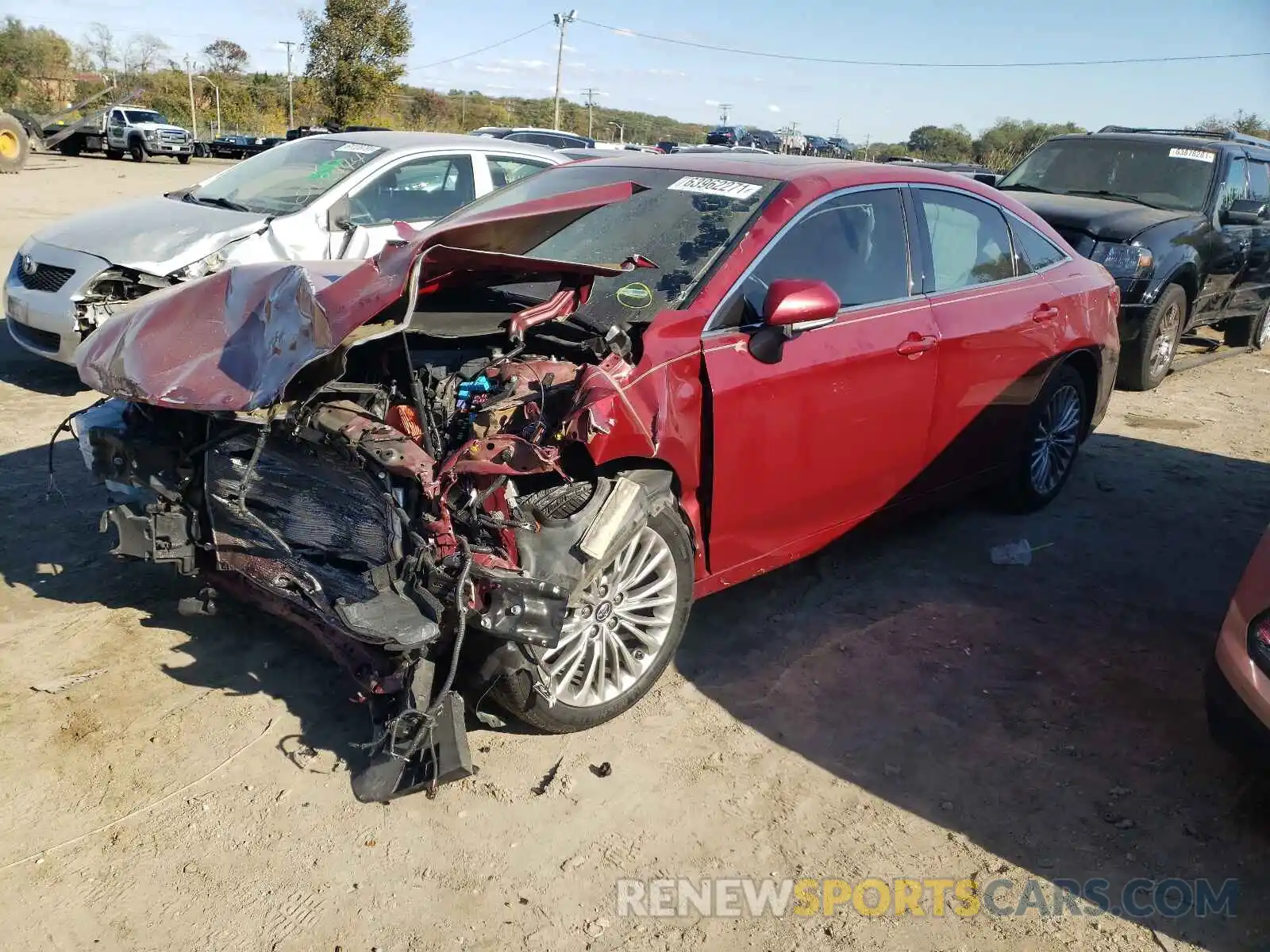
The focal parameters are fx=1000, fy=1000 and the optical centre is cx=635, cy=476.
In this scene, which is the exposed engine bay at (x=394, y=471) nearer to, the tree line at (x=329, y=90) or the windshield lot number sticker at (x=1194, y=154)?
the windshield lot number sticker at (x=1194, y=154)

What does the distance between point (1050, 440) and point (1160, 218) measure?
3.99 m

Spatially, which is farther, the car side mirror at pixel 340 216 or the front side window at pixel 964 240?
the car side mirror at pixel 340 216

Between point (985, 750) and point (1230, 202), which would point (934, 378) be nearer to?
point (985, 750)

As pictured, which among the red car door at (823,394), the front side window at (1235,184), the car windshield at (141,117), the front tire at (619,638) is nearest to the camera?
the front tire at (619,638)

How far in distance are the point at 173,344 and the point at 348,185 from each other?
4.20 m

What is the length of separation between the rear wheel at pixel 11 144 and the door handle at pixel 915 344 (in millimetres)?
25095

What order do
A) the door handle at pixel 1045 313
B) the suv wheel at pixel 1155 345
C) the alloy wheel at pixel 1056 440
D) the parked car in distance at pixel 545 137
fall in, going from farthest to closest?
1. the parked car in distance at pixel 545 137
2. the suv wheel at pixel 1155 345
3. the alloy wheel at pixel 1056 440
4. the door handle at pixel 1045 313

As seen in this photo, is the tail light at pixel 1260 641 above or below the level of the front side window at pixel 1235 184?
below

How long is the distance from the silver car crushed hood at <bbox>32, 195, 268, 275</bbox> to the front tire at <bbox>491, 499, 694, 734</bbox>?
15.2 feet

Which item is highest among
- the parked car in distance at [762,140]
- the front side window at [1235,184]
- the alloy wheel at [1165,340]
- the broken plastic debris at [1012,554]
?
the parked car in distance at [762,140]

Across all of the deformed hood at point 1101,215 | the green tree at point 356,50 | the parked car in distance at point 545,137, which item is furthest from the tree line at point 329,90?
the deformed hood at point 1101,215

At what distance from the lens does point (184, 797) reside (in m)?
3.09

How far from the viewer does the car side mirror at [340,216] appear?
280 inches

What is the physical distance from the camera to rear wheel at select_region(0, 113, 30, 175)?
2288cm
